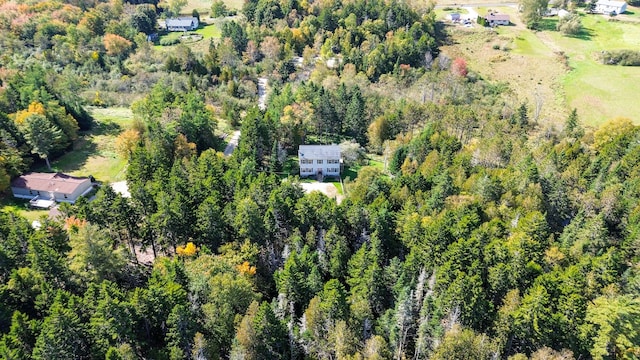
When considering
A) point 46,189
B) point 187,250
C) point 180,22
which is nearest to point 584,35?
point 180,22

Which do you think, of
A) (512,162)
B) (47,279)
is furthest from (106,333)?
(512,162)

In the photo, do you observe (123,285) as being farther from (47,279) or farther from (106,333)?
(106,333)

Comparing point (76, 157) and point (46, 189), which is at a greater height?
point (46, 189)

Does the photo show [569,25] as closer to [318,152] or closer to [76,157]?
[318,152]

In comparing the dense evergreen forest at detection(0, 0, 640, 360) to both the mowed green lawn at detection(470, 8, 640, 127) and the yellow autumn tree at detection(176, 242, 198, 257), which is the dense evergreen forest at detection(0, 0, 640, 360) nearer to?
the yellow autumn tree at detection(176, 242, 198, 257)

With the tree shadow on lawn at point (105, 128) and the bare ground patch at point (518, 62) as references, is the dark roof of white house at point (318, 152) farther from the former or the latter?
the bare ground patch at point (518, 62)
